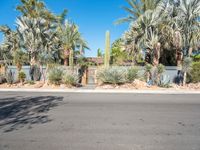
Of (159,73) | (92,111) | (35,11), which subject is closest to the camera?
(92,111)

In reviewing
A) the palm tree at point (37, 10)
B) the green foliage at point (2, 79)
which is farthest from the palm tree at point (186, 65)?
the palm tree at point (37, 10)

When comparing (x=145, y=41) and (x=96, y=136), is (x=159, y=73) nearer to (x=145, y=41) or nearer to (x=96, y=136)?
(x=145, y=41)

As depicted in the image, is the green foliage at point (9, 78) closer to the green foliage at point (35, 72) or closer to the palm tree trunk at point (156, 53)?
the green foliage at point (35, 72)

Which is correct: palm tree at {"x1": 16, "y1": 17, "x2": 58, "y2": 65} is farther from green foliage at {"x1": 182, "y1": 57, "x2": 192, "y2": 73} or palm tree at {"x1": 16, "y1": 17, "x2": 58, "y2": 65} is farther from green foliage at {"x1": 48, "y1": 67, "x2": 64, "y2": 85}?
green foliage at {"x1": 182, "y1": 57, "x2": 192, "y2": 73}

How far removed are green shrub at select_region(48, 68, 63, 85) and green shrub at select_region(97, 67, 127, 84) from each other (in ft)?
12.1

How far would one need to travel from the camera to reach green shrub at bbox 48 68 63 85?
59.3 ft

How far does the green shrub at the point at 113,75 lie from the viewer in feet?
57.4

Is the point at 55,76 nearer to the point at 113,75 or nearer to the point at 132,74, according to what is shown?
the point at 113,75

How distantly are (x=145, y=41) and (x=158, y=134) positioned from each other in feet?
52.4

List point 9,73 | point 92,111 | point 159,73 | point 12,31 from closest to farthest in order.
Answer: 1. point 92,111
2. point 159,73
3. point 9,73
4. point 12,31

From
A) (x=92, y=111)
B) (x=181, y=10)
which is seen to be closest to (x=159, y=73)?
(x=181, y=10)

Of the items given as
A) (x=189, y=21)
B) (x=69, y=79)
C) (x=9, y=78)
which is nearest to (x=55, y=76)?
(x=69, y=79)

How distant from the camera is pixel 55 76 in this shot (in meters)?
18.0

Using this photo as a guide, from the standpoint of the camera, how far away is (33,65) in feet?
71.5
